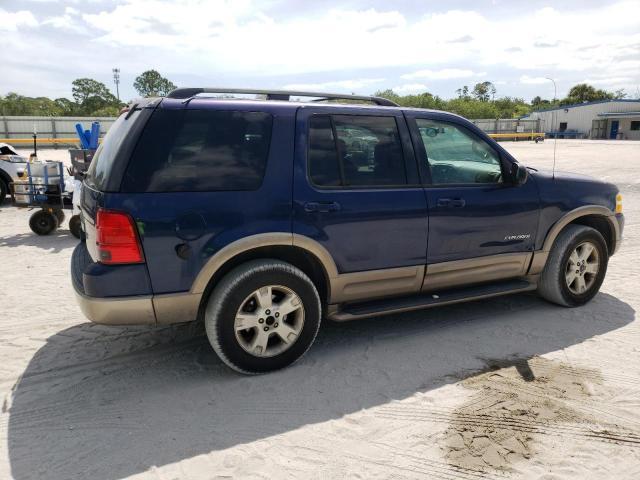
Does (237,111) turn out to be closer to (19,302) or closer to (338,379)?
(338,379)

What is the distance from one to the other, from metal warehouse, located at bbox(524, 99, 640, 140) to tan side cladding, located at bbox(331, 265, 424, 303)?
203 ft

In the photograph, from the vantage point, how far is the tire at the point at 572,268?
4809 mm

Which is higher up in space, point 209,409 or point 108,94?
point 108,94

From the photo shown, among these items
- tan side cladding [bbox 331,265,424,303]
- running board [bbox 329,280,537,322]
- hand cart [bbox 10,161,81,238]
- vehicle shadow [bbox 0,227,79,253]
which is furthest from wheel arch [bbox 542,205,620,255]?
hand cart [bbox 10,161,81,238]

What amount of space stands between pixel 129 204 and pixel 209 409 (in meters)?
1.38

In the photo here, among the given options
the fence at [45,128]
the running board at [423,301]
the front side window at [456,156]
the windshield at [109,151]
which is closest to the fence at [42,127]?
the fence at [45,128]

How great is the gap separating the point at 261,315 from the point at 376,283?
97cm

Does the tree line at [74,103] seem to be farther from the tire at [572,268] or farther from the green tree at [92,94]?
the tire at [572,268]

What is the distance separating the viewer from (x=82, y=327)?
454cm

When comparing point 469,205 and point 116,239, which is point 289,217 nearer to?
point 116,239

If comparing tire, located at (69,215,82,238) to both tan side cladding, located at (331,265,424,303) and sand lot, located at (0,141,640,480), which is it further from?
tan side cladding, located at (331,265,424,303)

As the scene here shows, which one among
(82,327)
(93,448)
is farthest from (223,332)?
(82,327)

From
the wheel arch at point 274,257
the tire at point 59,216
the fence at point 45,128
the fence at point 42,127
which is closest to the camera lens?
the wheel arch at point 274,257

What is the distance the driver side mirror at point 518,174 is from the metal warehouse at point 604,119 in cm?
6099
